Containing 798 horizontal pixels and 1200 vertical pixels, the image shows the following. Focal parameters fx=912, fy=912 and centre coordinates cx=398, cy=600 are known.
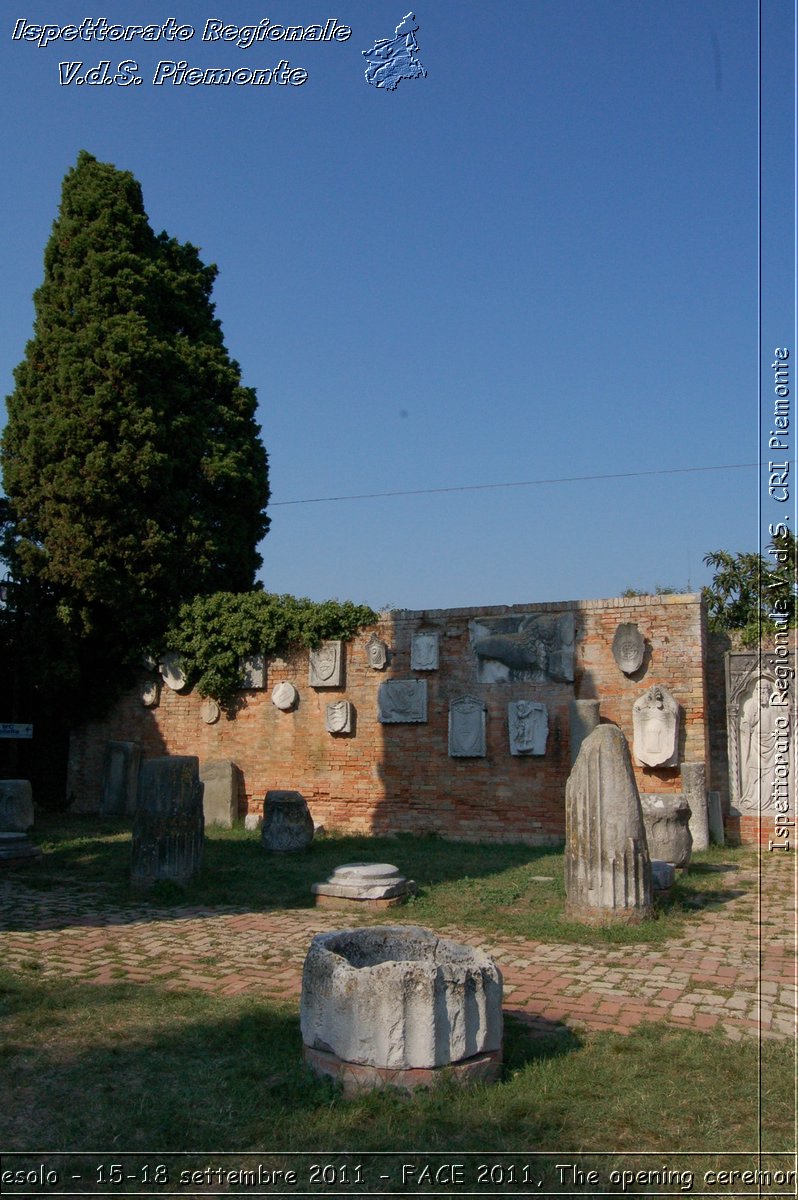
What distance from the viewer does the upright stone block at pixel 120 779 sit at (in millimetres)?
15953

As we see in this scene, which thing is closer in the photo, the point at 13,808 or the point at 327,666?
the point at 13,808

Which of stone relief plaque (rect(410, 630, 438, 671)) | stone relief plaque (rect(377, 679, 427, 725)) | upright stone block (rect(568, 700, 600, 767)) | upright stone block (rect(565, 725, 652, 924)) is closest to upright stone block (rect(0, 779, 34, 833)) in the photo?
stone relief plaque (rect(377, 679, 427, 725))

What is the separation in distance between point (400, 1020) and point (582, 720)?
8.79 meters

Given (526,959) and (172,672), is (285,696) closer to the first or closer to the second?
(172,672)

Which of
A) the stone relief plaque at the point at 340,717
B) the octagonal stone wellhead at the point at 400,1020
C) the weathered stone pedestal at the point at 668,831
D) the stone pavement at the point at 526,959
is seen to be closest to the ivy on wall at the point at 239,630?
the stone relief plaque at the point at 340,717

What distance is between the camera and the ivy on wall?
47.3 ft

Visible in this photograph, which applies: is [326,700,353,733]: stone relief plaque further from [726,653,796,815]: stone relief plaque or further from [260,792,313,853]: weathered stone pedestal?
[726,653,796,815]: stone relief plaque

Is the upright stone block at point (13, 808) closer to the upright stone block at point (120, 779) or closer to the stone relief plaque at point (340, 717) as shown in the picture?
the upright stone block at point (120, 779)

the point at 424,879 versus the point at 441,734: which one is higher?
the point at 441,734

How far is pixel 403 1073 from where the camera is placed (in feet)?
12.6

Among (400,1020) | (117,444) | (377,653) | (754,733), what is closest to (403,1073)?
(400,1020)

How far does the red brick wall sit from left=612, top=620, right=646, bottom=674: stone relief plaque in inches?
5.9

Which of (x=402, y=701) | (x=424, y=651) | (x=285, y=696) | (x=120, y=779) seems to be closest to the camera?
(x=424, y=651)

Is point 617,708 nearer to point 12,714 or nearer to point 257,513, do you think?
point 257,513
